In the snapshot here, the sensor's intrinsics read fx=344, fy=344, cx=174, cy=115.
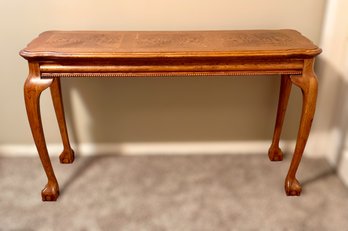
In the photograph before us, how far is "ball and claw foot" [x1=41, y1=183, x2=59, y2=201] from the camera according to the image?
1.61 meters

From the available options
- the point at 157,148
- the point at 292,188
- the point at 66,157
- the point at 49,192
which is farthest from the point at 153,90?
the point at 292,188

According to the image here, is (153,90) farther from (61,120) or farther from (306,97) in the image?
(306,97)

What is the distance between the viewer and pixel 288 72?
1.42 meters

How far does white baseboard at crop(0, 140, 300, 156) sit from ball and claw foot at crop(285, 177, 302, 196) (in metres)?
0.37

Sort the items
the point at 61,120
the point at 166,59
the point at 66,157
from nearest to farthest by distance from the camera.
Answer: the point at 166,59 → the point at 61,120 → the point at 66,157

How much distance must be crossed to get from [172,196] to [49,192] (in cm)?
58

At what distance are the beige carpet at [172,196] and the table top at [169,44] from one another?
2.27ft

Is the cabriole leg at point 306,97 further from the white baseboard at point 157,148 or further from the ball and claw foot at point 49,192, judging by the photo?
the ball and claw foot at point 49,192

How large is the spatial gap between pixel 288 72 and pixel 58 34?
3.45 feet

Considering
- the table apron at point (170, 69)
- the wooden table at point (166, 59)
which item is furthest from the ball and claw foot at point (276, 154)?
the table apron at point (170, 69)

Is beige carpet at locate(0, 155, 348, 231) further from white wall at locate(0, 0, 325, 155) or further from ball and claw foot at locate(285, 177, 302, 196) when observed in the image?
white wall at locate(0, 0, 325, 155)

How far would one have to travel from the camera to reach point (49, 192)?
1.61 m

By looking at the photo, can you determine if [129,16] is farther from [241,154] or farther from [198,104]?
[241,154]

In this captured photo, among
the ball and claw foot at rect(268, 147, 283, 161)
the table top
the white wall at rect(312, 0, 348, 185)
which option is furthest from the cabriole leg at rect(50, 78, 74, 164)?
the white wall at rect(312, 0, 348, 185)
